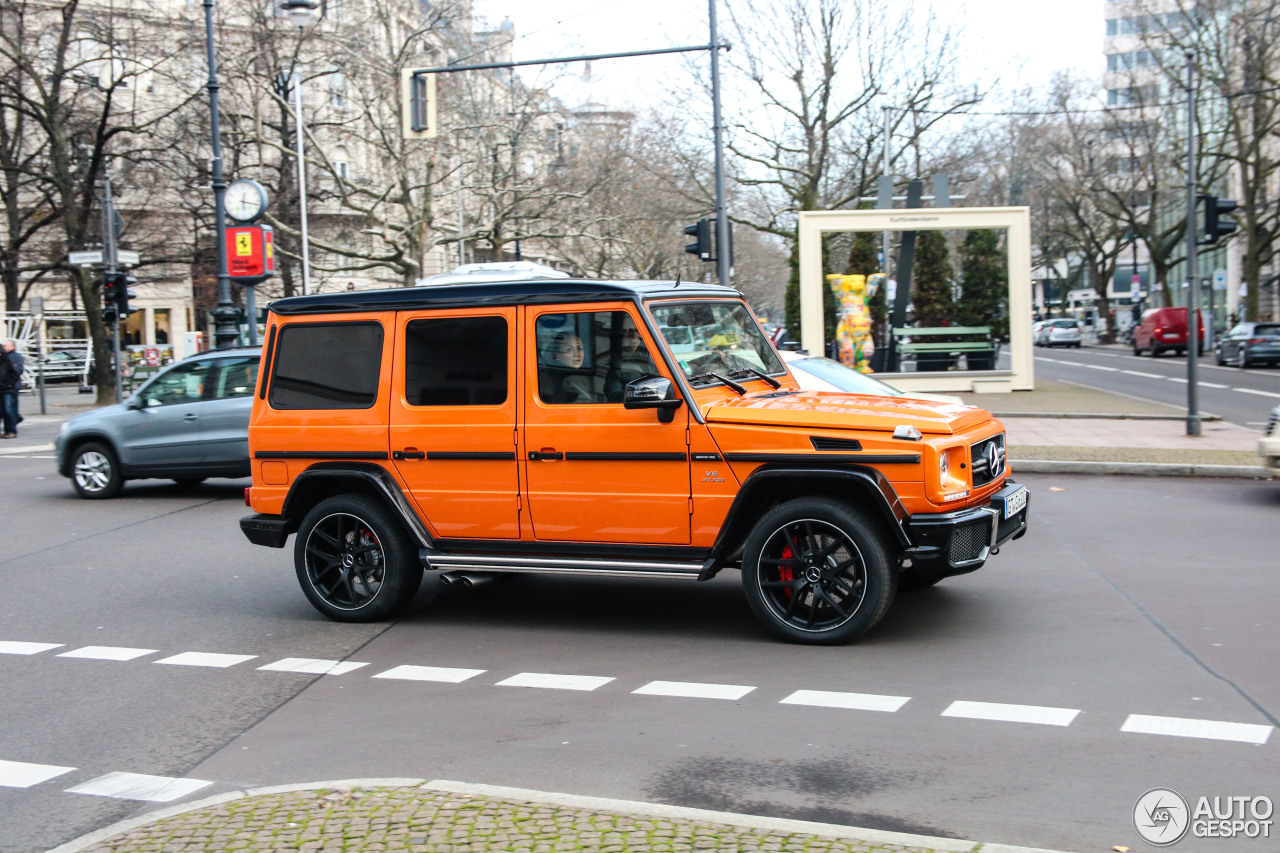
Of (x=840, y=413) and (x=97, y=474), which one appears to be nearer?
(x=840, y=413)

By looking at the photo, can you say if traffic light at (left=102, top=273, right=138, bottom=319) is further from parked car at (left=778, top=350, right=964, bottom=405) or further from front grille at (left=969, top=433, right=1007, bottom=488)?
front grille at (left=969, top=433, right=1007, bottom=488)

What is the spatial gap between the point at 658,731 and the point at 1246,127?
53815mm

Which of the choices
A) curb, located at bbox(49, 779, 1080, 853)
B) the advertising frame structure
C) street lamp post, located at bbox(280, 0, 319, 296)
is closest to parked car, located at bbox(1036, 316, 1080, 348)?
street lamp post, located at bbox(280, 0, 319, 296)

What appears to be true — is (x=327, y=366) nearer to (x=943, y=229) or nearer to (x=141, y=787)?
(x=141, y=787)

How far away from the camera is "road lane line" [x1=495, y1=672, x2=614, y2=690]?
19.8 ft

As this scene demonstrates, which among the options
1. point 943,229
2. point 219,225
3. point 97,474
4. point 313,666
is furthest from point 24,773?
point 943,229

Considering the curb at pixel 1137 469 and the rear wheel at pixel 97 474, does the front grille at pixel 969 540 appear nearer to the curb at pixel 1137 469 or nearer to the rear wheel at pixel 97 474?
the curb at pixel 1137 469

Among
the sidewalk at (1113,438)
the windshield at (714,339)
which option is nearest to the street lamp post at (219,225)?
the sidewalk at (1113,438)

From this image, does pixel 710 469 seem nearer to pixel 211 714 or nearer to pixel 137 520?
pixel 211 714

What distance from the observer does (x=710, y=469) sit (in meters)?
6.62

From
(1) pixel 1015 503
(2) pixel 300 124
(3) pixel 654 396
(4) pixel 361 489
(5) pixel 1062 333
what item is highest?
(2) pixel 300 124

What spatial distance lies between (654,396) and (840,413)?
972 mm

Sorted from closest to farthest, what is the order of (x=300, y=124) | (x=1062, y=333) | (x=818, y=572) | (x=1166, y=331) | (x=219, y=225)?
(x=818, y=572), (x=219, y=225), (x=300, y=124), (x=1166, y=331), (x=1062, y=333)

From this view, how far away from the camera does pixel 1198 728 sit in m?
5.02
